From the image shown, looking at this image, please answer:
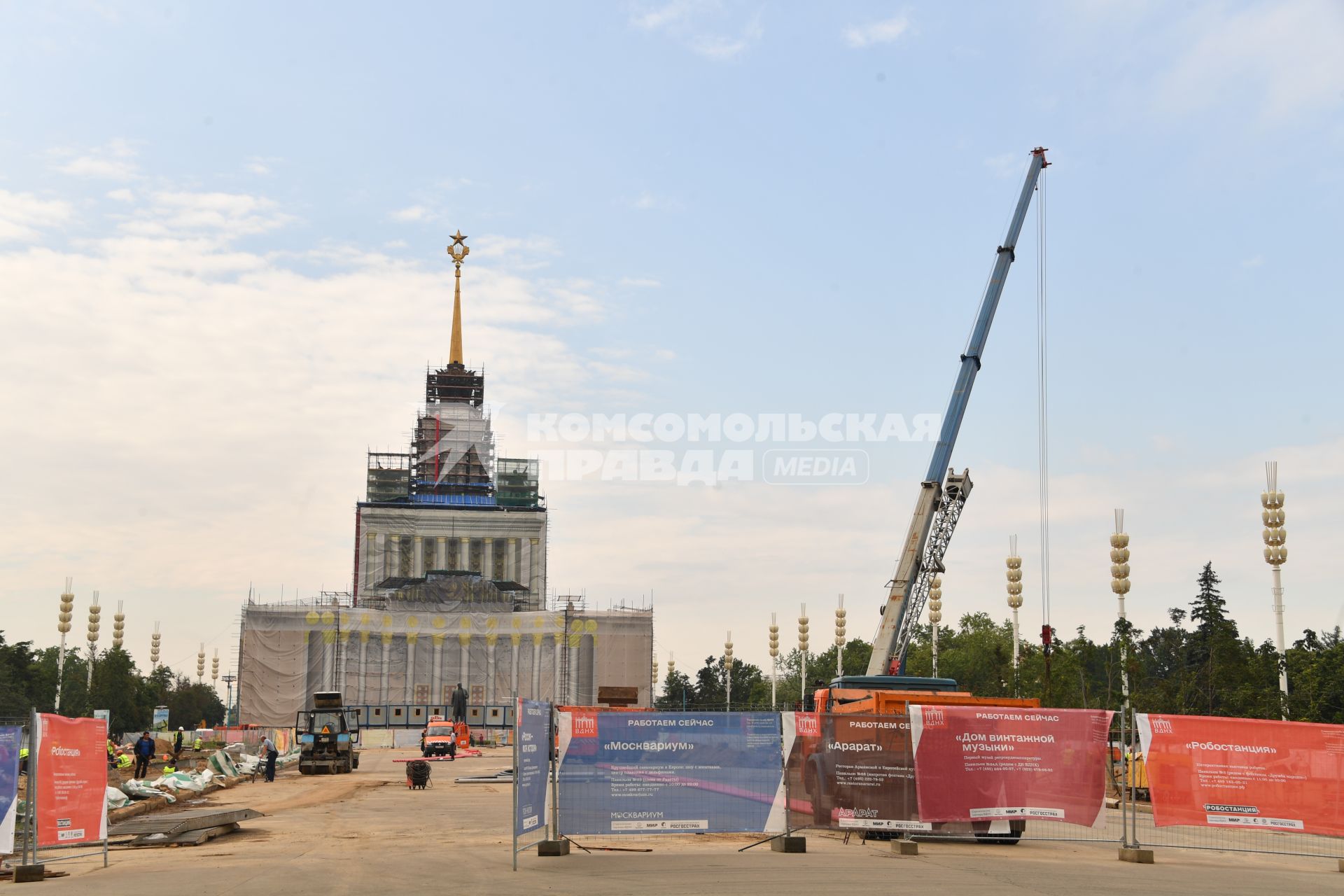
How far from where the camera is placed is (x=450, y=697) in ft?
350

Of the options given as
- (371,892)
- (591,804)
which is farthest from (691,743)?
(371,892)

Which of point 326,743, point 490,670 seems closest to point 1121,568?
point 326,743

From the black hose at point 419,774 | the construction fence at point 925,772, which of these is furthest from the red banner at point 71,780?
the black hose at point 419,774

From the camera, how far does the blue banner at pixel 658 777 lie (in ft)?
57.3

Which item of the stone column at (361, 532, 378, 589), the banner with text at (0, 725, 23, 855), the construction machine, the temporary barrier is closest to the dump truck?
the construction machine

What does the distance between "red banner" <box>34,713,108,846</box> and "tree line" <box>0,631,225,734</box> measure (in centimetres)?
6844

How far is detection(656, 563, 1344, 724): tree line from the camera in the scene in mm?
56344

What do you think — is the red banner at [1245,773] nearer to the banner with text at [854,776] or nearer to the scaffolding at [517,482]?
the banner with text at [854,776]

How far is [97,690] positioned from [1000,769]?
110474 millimetres

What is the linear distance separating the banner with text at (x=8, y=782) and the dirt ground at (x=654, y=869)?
78 centimetres

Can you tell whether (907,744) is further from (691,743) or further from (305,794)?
(305,794)

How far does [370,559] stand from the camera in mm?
118125

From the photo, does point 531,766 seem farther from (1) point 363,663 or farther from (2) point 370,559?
(2) point 370,559

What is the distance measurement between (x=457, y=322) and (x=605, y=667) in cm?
4781
